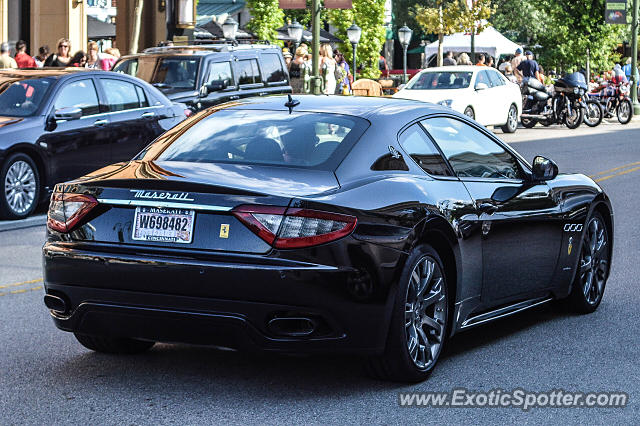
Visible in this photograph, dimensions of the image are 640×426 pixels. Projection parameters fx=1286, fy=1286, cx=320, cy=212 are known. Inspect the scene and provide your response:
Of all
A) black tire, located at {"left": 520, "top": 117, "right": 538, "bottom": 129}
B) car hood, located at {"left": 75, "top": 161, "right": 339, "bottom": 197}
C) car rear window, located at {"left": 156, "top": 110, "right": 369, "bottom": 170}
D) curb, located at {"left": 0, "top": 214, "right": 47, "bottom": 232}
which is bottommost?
black tire, located at {"left": 520, "top": 117, "right": 538, "bottom": 129}

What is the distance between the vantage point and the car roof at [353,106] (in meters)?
6.59

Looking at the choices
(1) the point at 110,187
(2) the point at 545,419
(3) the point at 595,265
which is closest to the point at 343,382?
(2) the point at 545,419

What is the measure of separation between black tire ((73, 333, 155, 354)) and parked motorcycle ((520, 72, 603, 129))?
27.0m

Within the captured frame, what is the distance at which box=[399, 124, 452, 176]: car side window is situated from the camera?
6.54m

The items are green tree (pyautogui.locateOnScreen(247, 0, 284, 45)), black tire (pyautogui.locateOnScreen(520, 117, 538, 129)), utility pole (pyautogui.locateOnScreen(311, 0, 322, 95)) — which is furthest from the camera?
green tree (pyautogui.locateOnScreen(247, 0, 284, 45))

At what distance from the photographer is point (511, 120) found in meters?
31.1

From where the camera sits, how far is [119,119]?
15.1 meters

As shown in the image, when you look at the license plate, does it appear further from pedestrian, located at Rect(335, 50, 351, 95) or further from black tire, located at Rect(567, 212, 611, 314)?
pedestrian, located at Rect(335, 50, 351, 95)

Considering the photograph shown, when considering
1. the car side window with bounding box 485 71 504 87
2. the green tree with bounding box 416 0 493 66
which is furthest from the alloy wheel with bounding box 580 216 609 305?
the green tree with bounding box 416 0 493 66

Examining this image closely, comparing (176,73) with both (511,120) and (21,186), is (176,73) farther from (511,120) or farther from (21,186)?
(511,120)

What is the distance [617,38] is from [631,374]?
41.4 metres

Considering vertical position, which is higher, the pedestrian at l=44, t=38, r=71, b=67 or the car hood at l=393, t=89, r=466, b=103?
the pedestrian at l=44, t=38, r=71, b=67

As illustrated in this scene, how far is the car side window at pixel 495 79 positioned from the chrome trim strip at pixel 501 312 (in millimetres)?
22761

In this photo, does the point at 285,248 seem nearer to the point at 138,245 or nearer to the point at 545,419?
the point at 138,245
